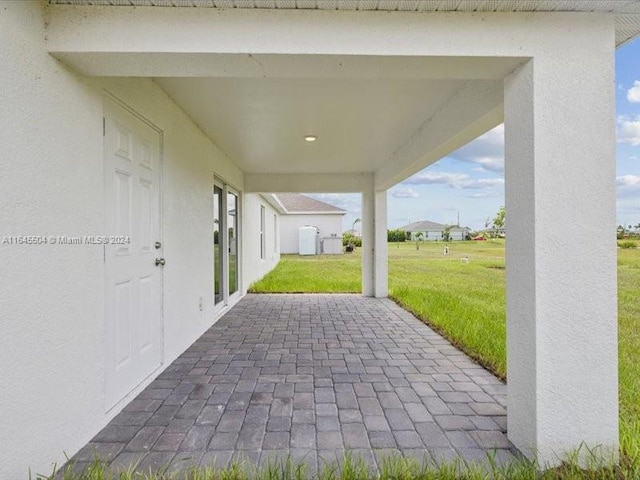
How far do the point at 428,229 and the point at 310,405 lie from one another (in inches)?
2223

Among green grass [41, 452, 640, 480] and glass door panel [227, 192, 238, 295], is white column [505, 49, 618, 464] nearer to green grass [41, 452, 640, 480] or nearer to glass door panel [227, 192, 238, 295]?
green grass [41, 452, 640, 480]

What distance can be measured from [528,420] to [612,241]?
1.27 m

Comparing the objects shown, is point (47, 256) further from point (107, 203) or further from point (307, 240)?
point (307, 240)

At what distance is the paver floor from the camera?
7.70 ft

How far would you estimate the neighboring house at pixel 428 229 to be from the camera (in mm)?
47641

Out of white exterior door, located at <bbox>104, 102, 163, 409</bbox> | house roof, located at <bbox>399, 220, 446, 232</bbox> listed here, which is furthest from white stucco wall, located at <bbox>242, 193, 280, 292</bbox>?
house roof, located at <bbox>399, 220, 446, 232</bbox>

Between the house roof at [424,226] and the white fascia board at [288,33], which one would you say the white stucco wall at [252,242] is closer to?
the white fascia board at [288,33]

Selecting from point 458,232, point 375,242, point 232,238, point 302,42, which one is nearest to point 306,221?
point 375,242

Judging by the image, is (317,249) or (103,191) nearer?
(103,191)

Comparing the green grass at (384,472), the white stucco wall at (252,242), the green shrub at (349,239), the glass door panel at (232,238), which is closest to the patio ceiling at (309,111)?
the glass door panel at (232,238)

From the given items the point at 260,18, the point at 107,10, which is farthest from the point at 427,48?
the point at 107,10

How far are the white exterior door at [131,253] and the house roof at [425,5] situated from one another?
113 centimetres

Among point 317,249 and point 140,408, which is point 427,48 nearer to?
point 140,408

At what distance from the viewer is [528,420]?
2.24m
